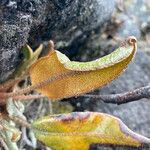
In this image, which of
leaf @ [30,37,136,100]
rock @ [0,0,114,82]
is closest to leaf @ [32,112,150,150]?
leaf @ [30,37,136,100]

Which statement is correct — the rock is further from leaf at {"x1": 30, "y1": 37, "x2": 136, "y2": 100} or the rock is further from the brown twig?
the brown twig

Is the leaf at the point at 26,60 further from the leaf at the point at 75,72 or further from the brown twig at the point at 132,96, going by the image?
the brown twig at the point at 132,96

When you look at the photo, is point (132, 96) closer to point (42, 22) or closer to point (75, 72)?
point (75, 72)

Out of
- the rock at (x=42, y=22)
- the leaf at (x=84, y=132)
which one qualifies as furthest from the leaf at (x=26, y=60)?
Answer: the leaf at (x=84, y=132)

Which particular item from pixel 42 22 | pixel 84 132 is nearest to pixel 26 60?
pixel 42 22

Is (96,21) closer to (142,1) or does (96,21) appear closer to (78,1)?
(78,1)
